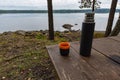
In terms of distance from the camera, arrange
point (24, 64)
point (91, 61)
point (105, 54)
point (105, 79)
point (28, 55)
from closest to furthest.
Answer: point (105, 79) < point (91, 61) < point (105, 54) < point (24, 64) < point (28, 55)

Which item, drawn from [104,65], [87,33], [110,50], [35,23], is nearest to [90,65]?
[104,65]

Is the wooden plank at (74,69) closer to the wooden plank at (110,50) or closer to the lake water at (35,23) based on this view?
the wooden plank at (110,50)

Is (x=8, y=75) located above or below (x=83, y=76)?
below

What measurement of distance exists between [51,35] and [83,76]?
3.76m

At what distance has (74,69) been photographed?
3.89ft

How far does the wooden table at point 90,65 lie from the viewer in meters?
1.07

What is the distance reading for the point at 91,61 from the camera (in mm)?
1327

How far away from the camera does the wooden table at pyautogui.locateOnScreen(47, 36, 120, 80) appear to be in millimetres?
1073

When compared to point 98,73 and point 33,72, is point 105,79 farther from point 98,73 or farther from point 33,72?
point 33,72

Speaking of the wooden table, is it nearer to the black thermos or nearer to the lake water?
the black thermos

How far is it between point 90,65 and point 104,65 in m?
0.12

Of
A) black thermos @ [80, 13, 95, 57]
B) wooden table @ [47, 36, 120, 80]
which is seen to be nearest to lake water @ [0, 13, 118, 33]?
black thermos @ [80, 13, 95, 57]

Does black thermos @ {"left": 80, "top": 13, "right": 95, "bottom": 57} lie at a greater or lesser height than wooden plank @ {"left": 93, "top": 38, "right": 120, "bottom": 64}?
greater

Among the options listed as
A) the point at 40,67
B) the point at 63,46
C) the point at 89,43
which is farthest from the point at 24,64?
the point at 89,43
